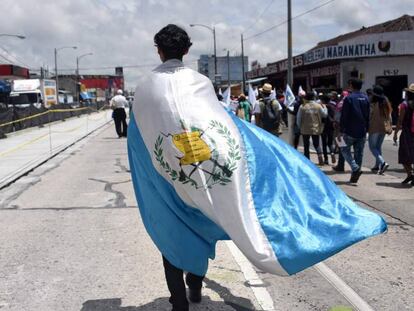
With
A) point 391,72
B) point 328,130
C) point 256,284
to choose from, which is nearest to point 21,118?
point 328,130

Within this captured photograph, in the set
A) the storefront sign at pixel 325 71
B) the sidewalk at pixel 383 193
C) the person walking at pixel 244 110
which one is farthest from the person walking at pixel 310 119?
the storefront sign at pixel 325 71

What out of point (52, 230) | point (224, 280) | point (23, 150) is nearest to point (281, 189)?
point (224, 280)

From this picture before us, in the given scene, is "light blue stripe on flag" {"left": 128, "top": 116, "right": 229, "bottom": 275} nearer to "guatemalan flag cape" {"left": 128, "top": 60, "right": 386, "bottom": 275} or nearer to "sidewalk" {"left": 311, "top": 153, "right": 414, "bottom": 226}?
"guatemalan flag cape" {"left": 128, "top": 60, "right": 386, "bottom": 275}

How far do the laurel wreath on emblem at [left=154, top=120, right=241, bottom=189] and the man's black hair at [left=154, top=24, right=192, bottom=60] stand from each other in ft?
1.78

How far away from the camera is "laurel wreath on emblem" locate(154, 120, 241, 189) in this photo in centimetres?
321

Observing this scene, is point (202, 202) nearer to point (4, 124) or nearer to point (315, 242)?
point (315, 242)

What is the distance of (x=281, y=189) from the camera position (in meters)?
3.38

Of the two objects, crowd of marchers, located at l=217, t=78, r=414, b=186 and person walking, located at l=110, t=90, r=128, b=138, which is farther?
person walking, located at l=110, t=90, r=128, b=138

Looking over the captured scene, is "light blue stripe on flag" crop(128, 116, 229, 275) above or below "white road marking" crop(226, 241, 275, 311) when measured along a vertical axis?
above

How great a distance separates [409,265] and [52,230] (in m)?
4.04

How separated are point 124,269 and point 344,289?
76.6 inches

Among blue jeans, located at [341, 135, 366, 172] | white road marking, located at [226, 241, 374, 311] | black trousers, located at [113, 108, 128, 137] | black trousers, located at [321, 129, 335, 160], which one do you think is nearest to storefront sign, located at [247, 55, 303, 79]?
black trousers, located at [113, 108, 128, 137]

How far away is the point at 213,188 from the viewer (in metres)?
3.21

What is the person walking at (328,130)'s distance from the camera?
1245 cm
